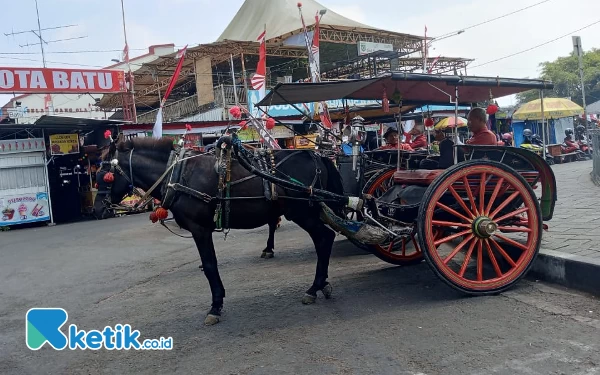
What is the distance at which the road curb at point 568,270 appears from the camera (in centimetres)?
432

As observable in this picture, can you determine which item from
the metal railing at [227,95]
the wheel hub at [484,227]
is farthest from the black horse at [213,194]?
the metal railing at [227,95]

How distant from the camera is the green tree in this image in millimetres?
38969

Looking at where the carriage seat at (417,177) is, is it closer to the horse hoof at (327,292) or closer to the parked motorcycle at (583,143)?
the horse hoof at (327,292)

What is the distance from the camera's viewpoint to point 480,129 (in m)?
5.49

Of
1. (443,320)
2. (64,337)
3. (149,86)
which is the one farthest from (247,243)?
(149,86)

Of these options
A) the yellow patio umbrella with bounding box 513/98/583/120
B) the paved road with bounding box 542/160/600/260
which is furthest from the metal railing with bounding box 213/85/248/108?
the paved road with bounding box 542/160/600/260

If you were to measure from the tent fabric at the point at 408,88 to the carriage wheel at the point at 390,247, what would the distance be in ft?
3.59

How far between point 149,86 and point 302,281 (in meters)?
20.3

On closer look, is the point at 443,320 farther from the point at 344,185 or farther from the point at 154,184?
the point at 154,184

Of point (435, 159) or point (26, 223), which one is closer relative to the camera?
point (435, 159)

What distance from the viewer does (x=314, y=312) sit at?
4477 millimetres

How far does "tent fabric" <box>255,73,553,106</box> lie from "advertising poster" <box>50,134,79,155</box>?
38.1 feet

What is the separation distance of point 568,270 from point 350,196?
2.20 metres

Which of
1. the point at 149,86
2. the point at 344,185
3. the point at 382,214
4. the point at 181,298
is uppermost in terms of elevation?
the point at 149,86
